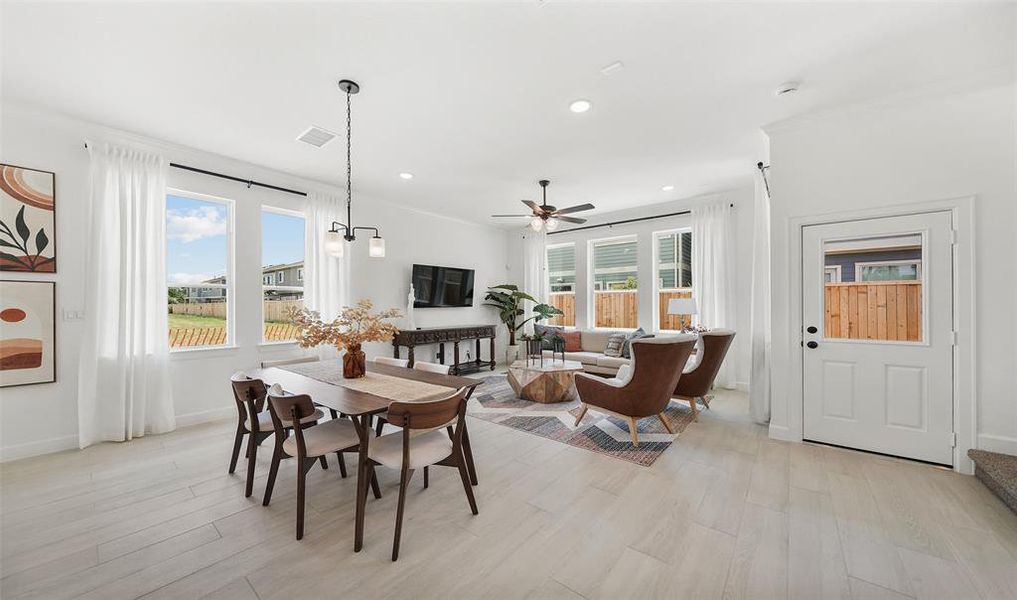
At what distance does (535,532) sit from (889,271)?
3.41 metres

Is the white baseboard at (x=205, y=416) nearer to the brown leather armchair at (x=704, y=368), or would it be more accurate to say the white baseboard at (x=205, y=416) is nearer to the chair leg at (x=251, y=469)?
the chair leg at (x=251, y=469)

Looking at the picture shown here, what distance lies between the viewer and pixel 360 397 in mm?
2340

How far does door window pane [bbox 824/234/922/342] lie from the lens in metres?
2.92

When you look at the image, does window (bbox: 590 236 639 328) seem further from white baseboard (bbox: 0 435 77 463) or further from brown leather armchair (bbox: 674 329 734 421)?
white baseboard (bbox: 0 435 77 463)

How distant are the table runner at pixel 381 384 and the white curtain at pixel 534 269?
4605 millimetres

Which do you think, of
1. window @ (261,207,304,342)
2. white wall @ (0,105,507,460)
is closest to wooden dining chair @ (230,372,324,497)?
white wall @ (0,105,507,460)

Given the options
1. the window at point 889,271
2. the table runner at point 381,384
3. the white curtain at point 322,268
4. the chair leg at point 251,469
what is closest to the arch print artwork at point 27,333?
A: the table runner at point 381,384

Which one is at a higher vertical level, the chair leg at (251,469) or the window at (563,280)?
Answer: the window at (563,280)

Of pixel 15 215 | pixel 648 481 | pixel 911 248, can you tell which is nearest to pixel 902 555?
pixel 648 481

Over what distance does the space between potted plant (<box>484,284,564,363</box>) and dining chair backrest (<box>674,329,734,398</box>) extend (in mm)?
3120

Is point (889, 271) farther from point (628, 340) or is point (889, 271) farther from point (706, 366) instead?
point (628, 340)

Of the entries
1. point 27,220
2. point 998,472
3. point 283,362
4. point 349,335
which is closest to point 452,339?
point 283,362

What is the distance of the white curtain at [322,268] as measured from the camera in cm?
475

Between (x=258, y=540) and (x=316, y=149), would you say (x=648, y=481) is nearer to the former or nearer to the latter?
(x=258, y=540)
